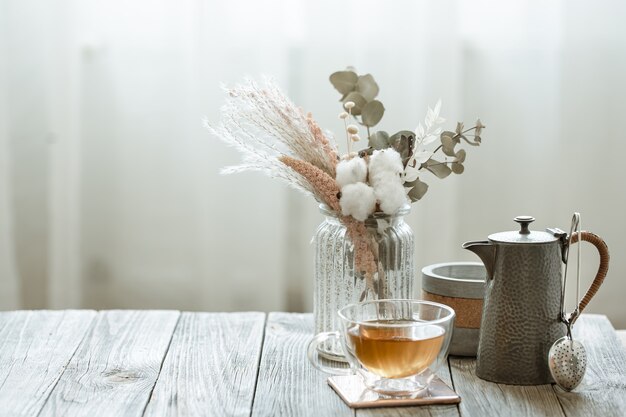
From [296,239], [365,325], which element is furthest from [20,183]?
[365,325]

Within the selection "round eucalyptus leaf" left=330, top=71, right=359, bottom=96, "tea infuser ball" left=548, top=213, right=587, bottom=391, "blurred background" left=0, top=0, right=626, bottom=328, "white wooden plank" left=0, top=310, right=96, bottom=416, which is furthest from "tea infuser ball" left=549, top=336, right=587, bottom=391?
"blurred background" left=0, top=0, right=626, bottom=328

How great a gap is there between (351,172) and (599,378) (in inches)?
16.5

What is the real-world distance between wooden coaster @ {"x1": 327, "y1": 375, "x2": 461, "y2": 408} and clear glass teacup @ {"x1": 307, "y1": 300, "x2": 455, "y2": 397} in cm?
1

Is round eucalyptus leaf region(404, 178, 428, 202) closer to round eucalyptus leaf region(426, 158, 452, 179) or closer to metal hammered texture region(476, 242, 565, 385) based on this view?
round eucalyptus leaf region(426, 158, 452, 179)

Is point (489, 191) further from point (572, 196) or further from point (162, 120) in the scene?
point (162, 120)

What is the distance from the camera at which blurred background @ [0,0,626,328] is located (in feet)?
8.13

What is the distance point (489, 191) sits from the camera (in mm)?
2570

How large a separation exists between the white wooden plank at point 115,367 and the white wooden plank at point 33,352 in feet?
0.05

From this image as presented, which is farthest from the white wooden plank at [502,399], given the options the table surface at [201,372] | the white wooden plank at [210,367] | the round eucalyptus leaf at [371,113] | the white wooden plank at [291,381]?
the round eucalyptus leaf at [371,113]

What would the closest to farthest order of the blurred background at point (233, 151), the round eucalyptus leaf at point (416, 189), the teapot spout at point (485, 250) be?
1. the teapot spout at point (485, 250)
2. the round eucalyptus leaf at point (416, 189)
3. the blurred background at point (233, 151)

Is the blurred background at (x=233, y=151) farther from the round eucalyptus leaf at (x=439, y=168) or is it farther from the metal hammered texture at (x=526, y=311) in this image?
the metal hammered texture at (x=526, y=311)

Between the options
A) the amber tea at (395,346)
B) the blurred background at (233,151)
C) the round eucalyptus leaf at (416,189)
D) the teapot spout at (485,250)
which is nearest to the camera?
the amber tea at (395,346)

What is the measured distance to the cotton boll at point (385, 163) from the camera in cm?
125

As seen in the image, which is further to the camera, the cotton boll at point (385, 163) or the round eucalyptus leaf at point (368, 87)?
the round eucalyptus leaf at point (368, 87)
